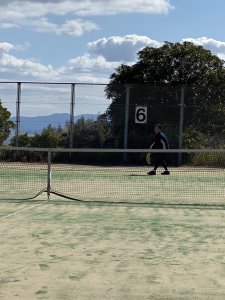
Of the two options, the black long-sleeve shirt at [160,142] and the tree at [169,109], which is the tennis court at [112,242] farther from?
the tree at [169,109]

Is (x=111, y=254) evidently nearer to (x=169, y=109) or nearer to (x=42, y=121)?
(x=42, y=121)

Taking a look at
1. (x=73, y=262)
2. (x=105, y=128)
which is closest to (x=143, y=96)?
(x=105, y=128)

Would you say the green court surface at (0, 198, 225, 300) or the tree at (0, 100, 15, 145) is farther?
the tree at (0, 100, 15, 145)

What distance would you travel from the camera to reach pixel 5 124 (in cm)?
1930

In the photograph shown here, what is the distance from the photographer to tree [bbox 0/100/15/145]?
19.2m

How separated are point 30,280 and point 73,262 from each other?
0.71 meters

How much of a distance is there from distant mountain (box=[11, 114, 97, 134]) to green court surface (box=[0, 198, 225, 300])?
386 inches

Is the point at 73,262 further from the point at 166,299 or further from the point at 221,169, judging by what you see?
the point at 221,169

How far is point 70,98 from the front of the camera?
19297 mm

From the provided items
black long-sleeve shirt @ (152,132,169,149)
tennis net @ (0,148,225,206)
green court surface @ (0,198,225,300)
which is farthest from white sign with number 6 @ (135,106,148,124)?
green court surface @ (0,198,225,300)

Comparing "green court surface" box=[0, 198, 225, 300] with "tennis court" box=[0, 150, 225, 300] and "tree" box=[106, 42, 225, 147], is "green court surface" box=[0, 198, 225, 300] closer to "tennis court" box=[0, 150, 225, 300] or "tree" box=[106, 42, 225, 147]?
"tennis court" box=[0, 150, 225, 300]

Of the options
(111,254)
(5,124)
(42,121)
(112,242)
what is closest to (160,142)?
(42,121)

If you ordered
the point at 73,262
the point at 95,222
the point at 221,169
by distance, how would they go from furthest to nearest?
the point at 221,169 → the point at 95,222 → the point at 73,262

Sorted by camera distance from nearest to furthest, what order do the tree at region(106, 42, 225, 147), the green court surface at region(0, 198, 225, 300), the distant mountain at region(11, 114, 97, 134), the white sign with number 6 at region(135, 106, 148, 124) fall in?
the green court surface at region(0, 198, 225, 300) < the distant mountain at region(11, 114, 97, 134) < the tree at region(106, 42, 225, 147) < the white sign with number 6 at region(135, 106, 148, 124)
